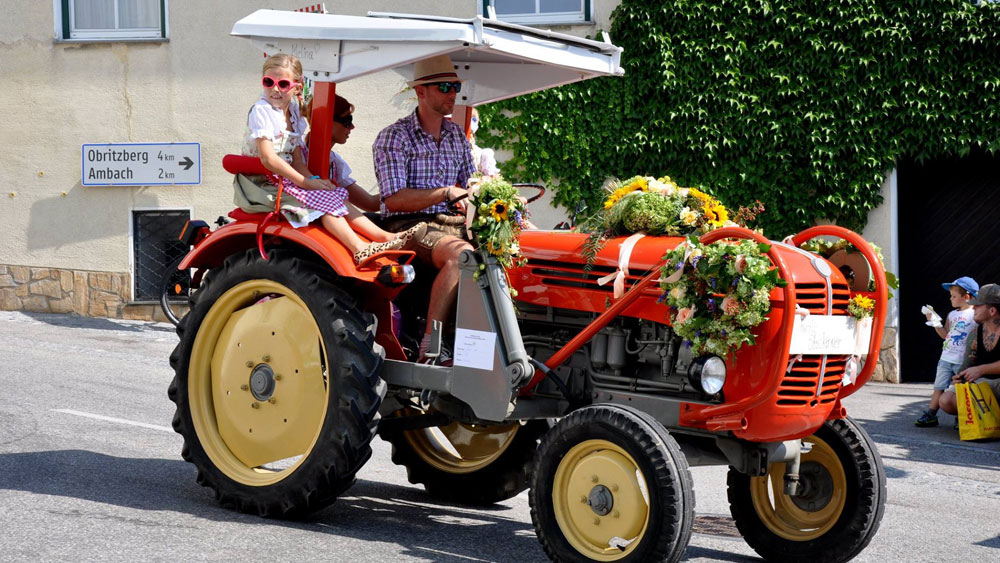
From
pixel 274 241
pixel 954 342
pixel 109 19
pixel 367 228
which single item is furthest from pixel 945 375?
pixel 109 19

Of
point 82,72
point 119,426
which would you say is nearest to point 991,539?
point 119,426

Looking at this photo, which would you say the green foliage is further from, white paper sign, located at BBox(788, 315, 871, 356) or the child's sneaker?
white paper sign, located at BBox(788, 315, 871, 356)

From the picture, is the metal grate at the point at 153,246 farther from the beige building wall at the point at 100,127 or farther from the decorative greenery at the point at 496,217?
the decorative greenery at the point at 496,217

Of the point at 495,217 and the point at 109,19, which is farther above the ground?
the point at 109,19

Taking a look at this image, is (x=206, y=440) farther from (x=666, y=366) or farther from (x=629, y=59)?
(x=629, y=59)

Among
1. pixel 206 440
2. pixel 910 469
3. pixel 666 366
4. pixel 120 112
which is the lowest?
pixel 910 469

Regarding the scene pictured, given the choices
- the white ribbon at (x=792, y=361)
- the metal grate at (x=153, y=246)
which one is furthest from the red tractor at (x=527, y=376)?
the metal grate at (x=153, y=246)

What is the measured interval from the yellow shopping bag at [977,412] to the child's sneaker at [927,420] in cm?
68

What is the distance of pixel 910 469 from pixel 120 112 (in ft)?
35.4

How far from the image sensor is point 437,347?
5871 mm

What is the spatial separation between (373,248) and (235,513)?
1.52 meters

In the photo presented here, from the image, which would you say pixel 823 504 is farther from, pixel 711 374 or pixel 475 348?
pixel 475 348

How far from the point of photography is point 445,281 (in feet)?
19.1

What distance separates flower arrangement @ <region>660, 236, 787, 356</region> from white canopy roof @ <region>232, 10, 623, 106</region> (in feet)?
4.36
